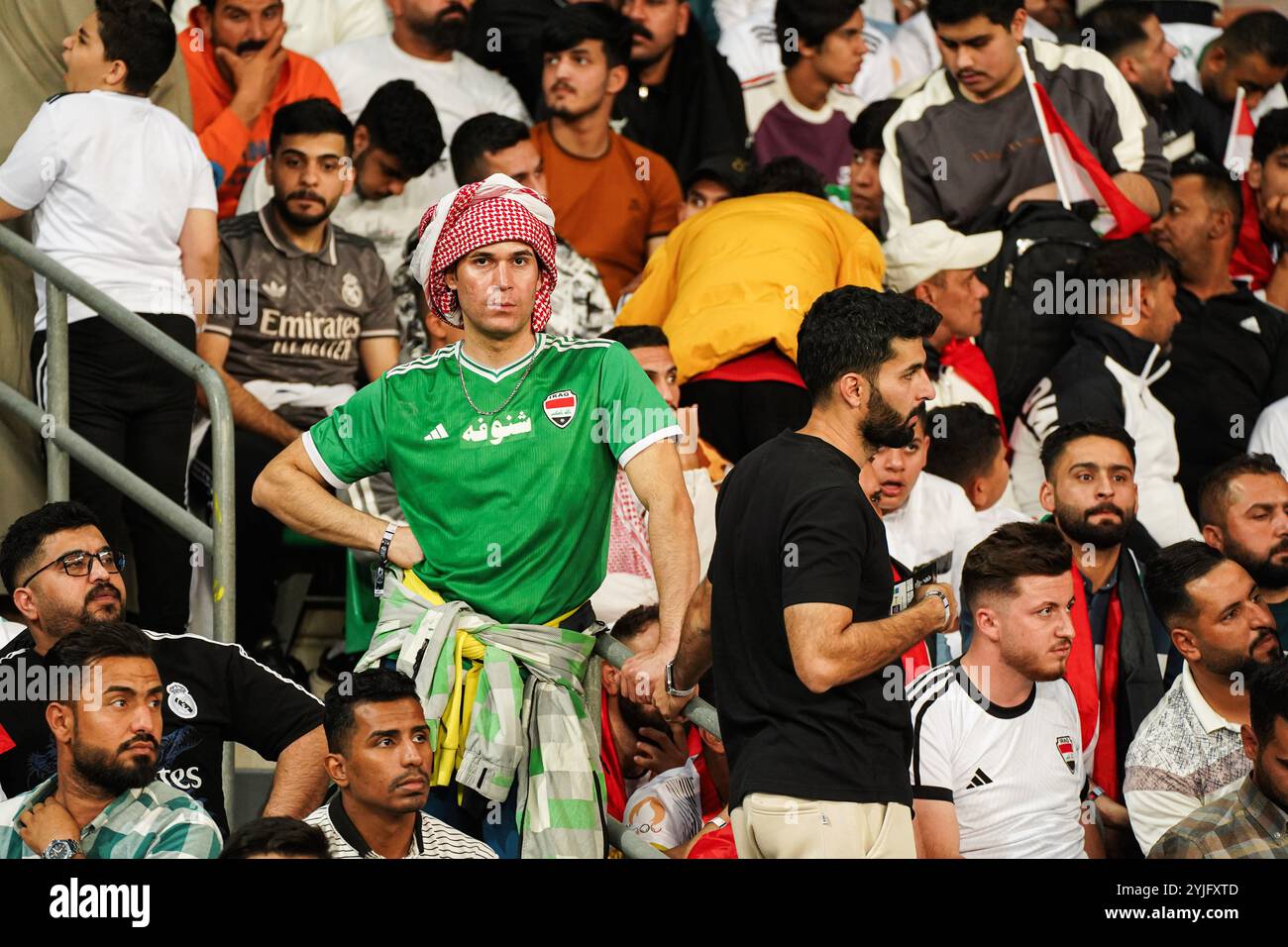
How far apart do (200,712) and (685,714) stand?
163 centimetres

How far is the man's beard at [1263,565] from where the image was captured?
21.4 ft

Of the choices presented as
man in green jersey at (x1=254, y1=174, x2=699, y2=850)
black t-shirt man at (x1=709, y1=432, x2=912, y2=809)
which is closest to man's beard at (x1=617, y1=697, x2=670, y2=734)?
man in green jersey at (x1=254, y1=174, x2=699, y2=850)

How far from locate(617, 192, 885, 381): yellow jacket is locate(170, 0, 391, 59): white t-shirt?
2.02m

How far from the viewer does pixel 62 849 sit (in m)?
4.65

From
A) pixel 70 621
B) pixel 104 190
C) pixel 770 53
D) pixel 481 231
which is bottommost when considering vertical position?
pixel 70 621

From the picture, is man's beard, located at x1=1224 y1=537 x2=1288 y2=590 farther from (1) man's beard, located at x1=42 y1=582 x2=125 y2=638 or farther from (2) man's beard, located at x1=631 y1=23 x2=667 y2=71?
(1) man's beard, located at x1=42 y1=582 x2=125 y2=638

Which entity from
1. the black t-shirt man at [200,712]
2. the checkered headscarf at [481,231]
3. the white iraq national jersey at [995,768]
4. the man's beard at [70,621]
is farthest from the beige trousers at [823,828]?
the man's beard at [70,621]

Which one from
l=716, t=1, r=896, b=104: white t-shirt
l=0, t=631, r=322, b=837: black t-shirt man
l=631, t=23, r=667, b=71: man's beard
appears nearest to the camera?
l=0, t=631, r=322, b=837: black t-shirt man

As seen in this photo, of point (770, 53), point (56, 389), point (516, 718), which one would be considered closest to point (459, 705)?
point (516, 718)

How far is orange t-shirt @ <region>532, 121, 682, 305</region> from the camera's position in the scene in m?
7.89

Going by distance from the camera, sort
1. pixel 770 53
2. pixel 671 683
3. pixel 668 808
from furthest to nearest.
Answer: pixel 770 53 → pixel 668 808 → pixel 671 683

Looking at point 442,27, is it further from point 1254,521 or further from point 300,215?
point 1254,521

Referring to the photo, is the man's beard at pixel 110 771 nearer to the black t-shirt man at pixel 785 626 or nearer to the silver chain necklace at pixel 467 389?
the silver chain necklace at pixel 467 389
